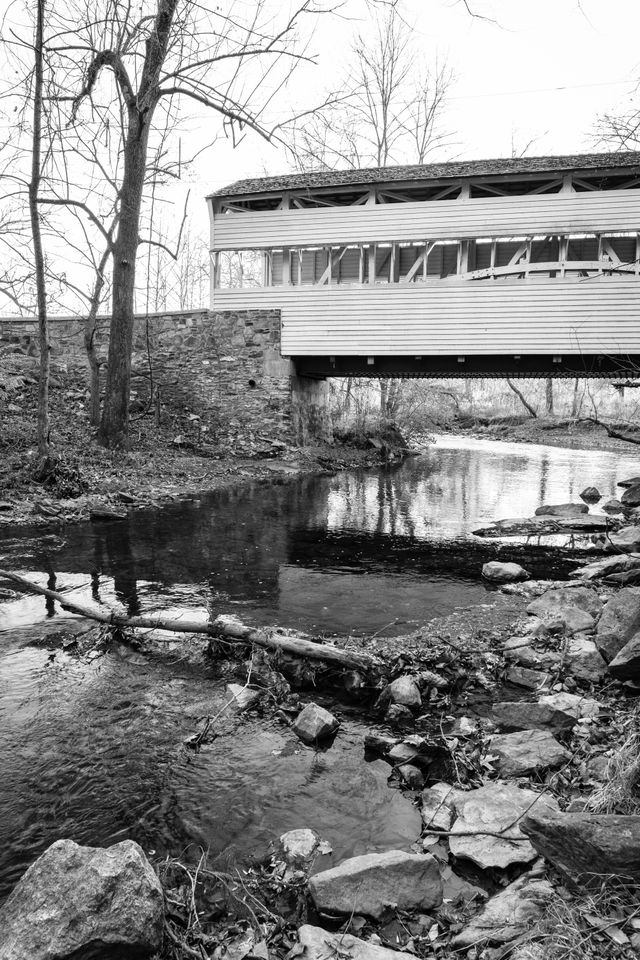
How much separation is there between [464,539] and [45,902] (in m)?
7.52

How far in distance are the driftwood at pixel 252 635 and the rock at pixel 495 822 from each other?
1.26 metres

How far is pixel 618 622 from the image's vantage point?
429 cm

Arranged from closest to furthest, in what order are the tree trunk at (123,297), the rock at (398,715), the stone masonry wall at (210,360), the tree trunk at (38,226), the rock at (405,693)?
the rock at (398,715), the rock at (405,693), the tree trunk at (38,226), the tree trunk at (123,297), the stone masonry wall at (210,360)

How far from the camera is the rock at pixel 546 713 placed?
136 inches

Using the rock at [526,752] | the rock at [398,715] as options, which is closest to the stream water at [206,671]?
the rock at [398,715]

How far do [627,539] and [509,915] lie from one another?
6.55 meters

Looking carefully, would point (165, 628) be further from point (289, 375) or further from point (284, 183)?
point (284, 183)

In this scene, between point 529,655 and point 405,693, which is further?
point 529,655

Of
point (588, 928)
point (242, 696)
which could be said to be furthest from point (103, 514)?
point (588, 928)

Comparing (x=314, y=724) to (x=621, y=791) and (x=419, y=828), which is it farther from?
(x=621, y=791)

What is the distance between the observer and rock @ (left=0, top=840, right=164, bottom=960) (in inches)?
72.6

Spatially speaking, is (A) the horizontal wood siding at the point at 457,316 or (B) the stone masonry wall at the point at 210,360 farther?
(B) the stone masonry wall at the point at 210,360

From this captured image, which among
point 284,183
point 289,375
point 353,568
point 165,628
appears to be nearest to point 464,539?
point 353,568

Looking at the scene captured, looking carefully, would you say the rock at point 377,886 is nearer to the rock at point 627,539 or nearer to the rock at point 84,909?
the rock at point 84,909
